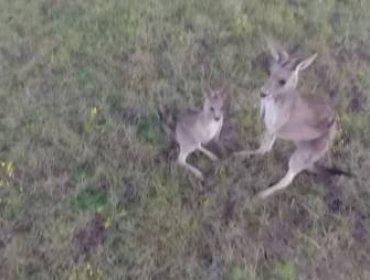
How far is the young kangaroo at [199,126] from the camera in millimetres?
4246

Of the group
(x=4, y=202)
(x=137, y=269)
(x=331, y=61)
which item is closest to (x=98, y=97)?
(x=4, y=202)

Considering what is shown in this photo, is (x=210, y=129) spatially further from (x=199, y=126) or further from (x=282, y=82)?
(x=282, y=82)

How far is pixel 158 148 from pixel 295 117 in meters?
0.87

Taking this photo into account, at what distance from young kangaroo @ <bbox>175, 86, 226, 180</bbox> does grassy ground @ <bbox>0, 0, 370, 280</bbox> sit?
0.12 m

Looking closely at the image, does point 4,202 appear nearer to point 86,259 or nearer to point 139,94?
point 86,259

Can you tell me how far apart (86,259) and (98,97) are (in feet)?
3.96

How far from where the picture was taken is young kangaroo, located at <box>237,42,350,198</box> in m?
4.18

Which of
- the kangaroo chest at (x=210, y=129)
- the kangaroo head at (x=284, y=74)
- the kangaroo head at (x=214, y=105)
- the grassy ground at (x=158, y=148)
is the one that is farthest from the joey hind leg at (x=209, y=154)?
the kangaroo head at (x=284, y=74)

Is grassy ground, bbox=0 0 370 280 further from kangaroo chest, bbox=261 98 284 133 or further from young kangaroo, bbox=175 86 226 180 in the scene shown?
kangaroo chest, bbox=261 98 284 133

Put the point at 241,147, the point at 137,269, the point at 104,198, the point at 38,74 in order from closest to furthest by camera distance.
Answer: the point at 137,269 → the point at 104,198 → the point at 241,147 → the point at 38,74

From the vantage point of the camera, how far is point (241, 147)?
4.63 metres

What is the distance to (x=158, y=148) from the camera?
4.55 m

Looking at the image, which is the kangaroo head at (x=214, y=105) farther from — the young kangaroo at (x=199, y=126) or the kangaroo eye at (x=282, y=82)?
the kangaroo eye at (x=282, y=82)

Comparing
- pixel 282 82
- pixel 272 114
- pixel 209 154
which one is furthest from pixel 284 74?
pixel 209 154
